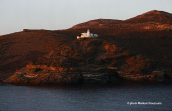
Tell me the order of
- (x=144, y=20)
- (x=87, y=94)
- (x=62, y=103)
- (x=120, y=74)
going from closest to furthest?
(x=62, y=103), (x=87, y=94), (x=120, y=74), (x=144, y=20)

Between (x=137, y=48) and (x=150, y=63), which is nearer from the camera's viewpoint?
(x=150, y=63)

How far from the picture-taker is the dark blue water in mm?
30688

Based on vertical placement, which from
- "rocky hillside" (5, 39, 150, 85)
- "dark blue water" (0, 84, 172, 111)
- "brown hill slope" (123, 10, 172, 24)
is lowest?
"dark blue water" (0, 84, 172, 111)

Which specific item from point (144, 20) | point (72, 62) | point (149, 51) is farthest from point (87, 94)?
point (144, 20)

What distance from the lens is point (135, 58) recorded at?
174 ft

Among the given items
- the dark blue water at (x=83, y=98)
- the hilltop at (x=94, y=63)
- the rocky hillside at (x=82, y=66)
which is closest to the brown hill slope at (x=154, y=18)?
the hilltop at (x=94, y=63)

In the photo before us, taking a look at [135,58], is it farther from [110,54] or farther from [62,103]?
[62,103]

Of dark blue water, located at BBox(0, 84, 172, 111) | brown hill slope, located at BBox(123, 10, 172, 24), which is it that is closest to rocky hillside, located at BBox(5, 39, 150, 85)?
dark blue water, located at BBox(0, 84, 172, 111)

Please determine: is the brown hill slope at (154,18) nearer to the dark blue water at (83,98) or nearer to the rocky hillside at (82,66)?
the rocky hillside at (82,66)

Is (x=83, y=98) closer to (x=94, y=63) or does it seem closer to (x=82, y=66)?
(x=82, y=66)

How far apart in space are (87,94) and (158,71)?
19270mm

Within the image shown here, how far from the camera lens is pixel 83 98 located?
36.3 metres

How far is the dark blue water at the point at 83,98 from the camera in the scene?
30.7 meters

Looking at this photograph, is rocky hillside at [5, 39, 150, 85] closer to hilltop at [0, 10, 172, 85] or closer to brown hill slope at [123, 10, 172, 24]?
hilltop at [0, 10, 172, 85]
